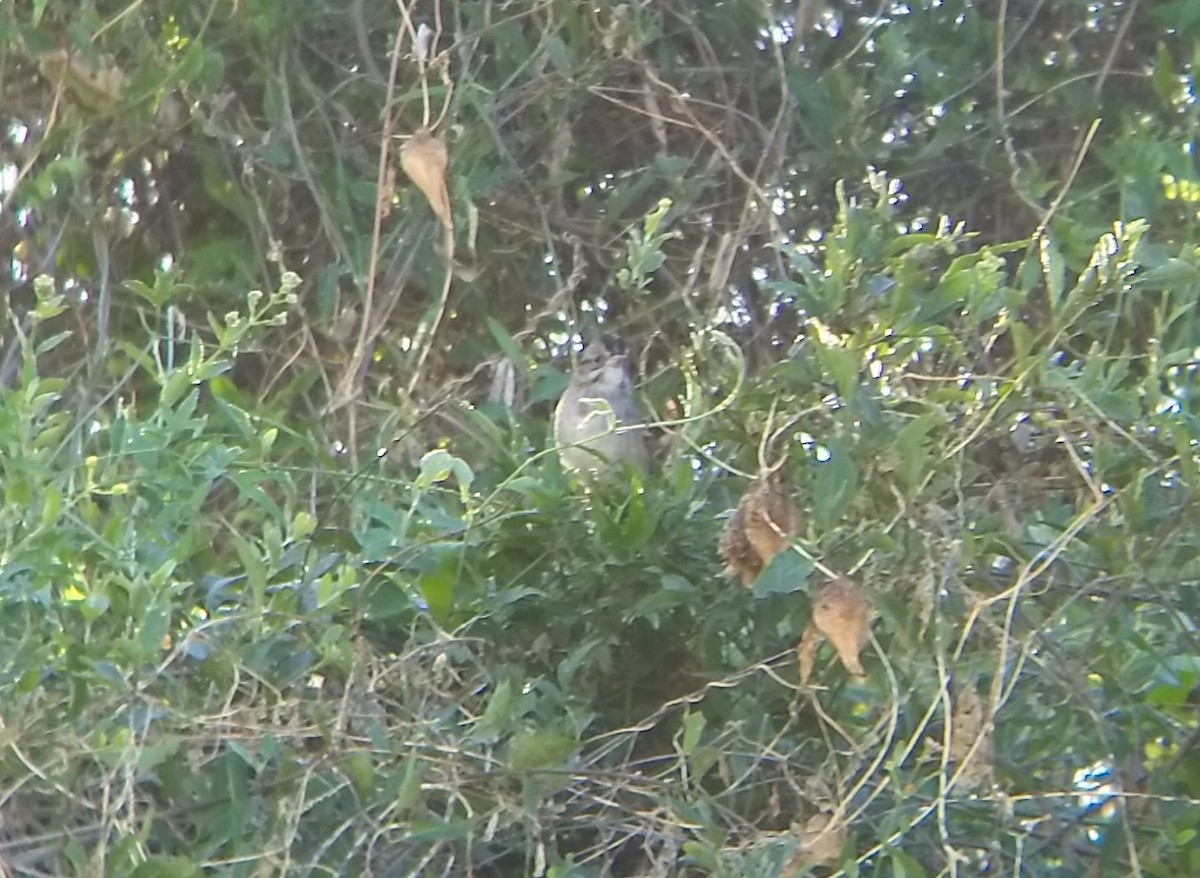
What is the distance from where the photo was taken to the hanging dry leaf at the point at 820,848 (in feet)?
3.14

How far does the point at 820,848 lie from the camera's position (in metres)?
0.96

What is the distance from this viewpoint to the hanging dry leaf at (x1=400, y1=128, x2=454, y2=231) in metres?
1.25

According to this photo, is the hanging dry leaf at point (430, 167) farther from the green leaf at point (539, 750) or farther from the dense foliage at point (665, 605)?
the green leaf at point (539, 750)

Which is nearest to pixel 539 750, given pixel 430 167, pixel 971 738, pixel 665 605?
pixel 665 605

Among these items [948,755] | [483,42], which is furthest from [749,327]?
[948,755]

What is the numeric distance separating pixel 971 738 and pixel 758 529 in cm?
18

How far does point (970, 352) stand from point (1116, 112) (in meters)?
0.61

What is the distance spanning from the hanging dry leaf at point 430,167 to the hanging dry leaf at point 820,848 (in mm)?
529

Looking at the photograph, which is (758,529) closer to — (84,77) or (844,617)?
(844,617)

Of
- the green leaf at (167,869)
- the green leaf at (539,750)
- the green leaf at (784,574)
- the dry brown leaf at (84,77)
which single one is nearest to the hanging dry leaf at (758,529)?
the green leaf at (784,574)

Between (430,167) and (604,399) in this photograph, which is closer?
(430,167)

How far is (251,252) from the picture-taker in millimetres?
1610

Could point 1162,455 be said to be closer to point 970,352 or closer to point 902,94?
point 970,352

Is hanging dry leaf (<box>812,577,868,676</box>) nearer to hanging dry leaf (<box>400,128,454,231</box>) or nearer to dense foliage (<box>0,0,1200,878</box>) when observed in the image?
dense foliage (<box>0,0,1200,878</box>)
